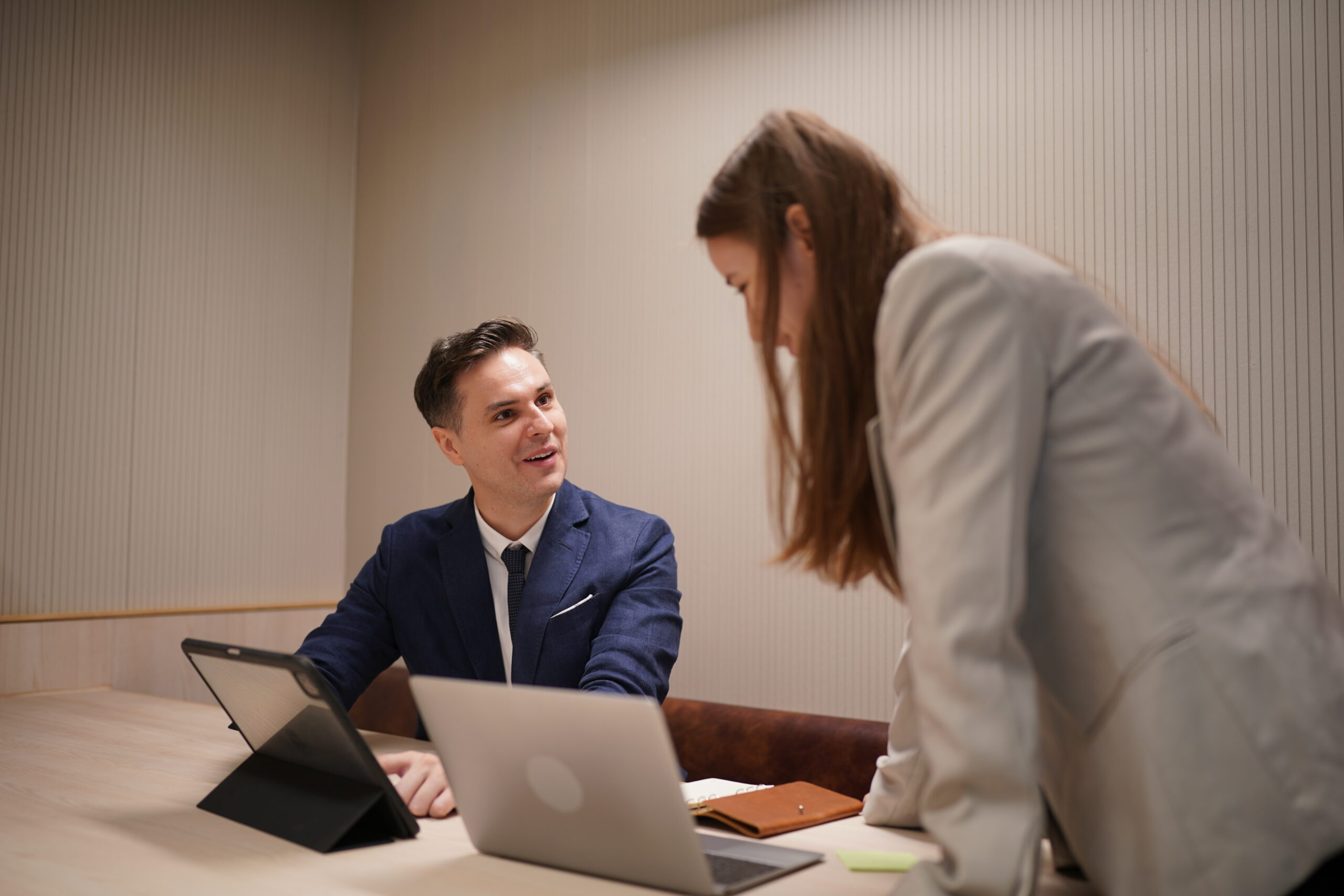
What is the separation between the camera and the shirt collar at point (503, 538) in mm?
1966

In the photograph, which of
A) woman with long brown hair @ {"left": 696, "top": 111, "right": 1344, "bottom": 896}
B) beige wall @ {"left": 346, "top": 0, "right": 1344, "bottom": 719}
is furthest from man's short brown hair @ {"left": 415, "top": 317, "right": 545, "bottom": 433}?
woman with long brown hair @ {"left": 696, "top": 111, "right": 1344, "bottom": 896}

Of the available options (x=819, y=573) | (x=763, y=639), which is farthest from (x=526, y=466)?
(x=819, y=573)

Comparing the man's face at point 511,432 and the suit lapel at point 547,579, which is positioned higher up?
the man's face at point 511,432

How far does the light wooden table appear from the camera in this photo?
0.97m

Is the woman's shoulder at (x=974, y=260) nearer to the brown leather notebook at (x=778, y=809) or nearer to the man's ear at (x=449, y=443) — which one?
the brown leather notebook at (x=778, y=809)

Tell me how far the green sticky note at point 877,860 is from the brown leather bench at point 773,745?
1.01 meters

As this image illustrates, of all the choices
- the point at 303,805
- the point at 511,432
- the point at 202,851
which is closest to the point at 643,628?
the point at 511,432

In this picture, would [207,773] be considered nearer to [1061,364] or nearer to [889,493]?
[889,493]

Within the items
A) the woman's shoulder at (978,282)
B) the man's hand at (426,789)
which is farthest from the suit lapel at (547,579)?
the woman's shoulder at (978,282)

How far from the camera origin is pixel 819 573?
3.24ft

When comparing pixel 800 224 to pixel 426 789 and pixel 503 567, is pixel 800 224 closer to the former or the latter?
pixel 426 789

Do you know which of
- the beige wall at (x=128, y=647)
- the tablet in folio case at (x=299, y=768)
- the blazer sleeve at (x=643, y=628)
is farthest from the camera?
the beige wall at (x=128, y=647)

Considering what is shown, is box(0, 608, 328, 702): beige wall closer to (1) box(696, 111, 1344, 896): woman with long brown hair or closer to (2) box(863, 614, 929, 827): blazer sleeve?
(2) box(863, 614, 929, 827): blazer sleeve

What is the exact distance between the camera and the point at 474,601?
192 cm
